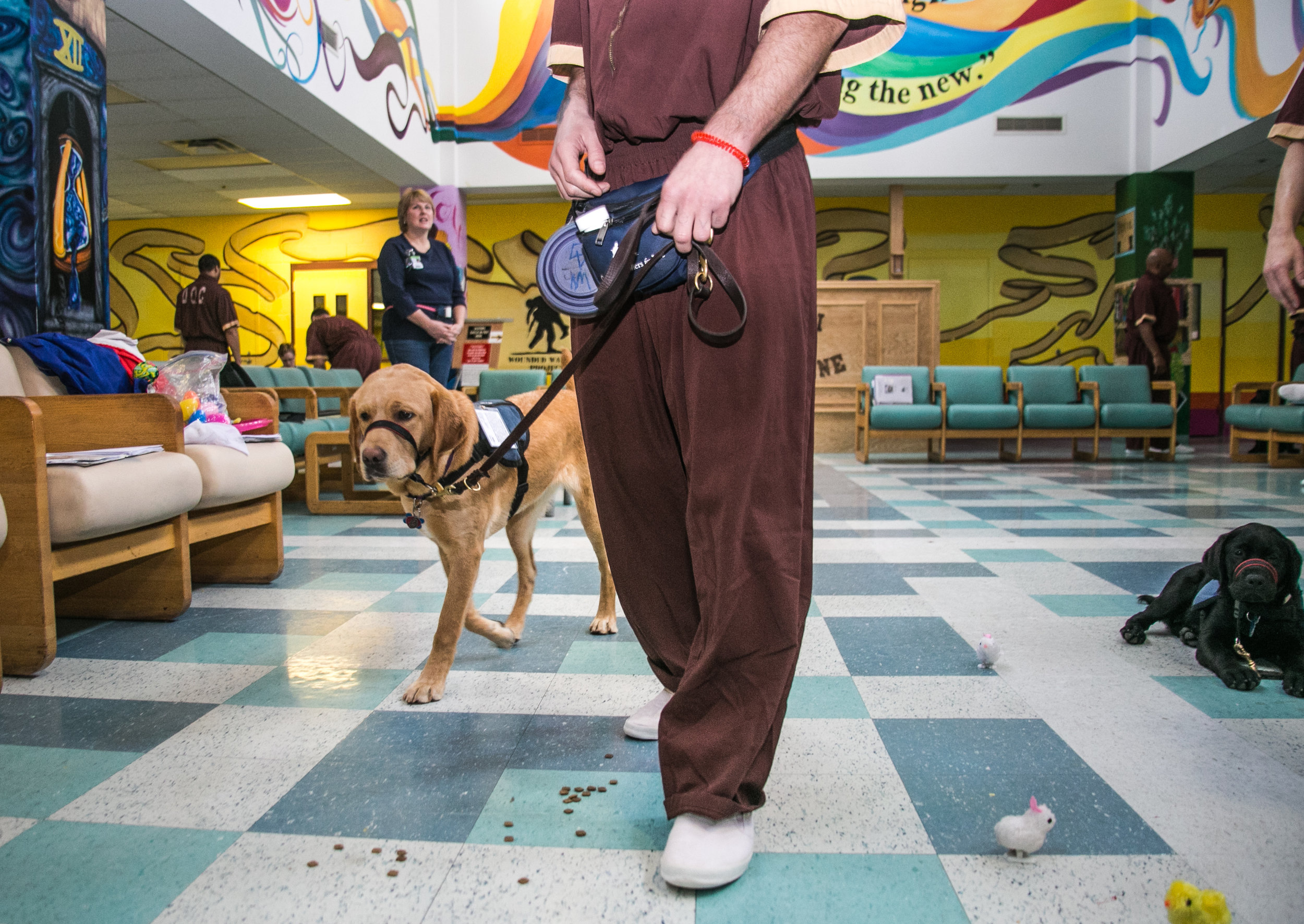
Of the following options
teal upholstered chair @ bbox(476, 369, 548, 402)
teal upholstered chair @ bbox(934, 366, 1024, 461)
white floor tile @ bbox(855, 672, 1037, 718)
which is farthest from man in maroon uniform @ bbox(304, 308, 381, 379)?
white floor tile @ bbox(855, 672, 1037, 718)

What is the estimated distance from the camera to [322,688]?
6.44 feet

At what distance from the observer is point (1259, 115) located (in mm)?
7660

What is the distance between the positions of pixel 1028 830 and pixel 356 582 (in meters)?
2.55

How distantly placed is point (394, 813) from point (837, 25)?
4.47 feet

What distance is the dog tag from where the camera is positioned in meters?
1.18

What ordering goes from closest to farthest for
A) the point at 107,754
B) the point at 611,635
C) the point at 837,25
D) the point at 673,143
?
1. the point at 837,25
2. the point at 673,143
3. the point at 107,754
4. the point at 611,635

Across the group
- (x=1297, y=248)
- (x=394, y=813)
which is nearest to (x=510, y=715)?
(x=394, y=813)

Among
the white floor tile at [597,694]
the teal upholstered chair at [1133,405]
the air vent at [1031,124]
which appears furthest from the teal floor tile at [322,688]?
the air vent at [1031,124]

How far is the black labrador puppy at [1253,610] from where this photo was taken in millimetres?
1820

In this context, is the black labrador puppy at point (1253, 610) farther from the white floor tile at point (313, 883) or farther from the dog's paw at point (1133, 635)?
the white floor tile at point (313, 883)

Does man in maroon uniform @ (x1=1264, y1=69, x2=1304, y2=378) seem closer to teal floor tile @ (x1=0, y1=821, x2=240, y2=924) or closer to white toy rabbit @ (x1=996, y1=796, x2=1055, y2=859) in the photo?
white toy rabbit @ (x1=996, y1=796, x2=1055, y2=859)

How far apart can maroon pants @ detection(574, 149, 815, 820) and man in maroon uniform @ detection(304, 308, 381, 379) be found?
736cm

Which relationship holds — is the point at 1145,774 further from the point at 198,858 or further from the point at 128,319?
the point at 128,319

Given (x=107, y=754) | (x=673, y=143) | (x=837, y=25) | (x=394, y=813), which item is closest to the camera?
(x=837, y=25)
